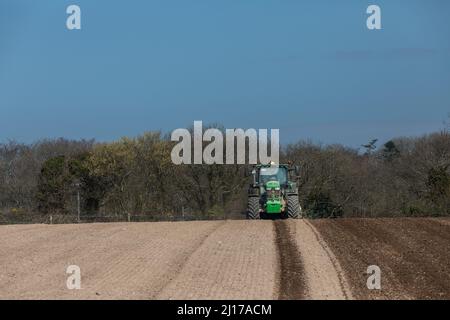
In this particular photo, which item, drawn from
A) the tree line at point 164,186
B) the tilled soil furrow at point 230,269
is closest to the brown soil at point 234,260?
the tilled soil furrow at point 230,269

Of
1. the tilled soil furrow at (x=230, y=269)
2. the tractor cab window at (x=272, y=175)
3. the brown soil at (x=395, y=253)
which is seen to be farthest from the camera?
the tractor cab window at (x=272, y=175)

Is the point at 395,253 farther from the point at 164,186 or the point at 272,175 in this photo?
the point at 164,186

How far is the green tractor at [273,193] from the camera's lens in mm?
26328

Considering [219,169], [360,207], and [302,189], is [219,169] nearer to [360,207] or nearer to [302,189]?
[302,189]

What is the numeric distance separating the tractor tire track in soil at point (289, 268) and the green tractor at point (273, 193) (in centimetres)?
522

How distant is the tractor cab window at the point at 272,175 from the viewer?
27.5 metres

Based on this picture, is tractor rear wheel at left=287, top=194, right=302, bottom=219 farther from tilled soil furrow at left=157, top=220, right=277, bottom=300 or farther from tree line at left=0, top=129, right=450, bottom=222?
tree line at left=0, top=129, right=450, bottom=222

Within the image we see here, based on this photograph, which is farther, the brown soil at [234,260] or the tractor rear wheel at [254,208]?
the tractor rear wheel at [254,208]

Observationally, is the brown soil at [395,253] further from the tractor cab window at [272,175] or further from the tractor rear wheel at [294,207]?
the tractor cab window at [272,175]

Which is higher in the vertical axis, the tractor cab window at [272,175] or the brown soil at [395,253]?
the tractor cab window at [272,175]

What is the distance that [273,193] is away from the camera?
26609 mm

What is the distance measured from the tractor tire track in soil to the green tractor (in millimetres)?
5220

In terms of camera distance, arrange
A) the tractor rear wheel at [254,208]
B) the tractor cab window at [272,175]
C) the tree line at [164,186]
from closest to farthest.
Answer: the tractor rear wheel at [254,208] → the tractor cab window at [272,175] → the tree line at [164,186]
